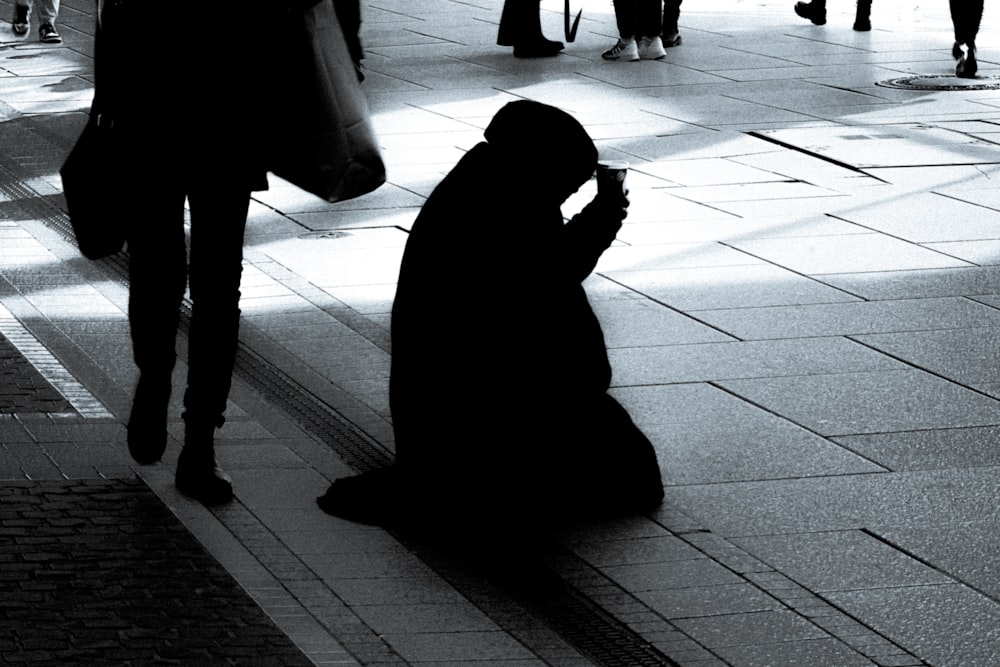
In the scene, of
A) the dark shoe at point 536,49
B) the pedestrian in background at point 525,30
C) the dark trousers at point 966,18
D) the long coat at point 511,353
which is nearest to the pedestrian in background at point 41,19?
the pedestrian in background at point 525,30

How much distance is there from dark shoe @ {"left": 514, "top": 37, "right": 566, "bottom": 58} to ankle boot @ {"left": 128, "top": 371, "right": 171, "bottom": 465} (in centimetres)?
974

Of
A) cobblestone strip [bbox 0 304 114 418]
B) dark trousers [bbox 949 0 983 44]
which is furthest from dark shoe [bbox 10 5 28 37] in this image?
cobblestone strip [bbox 0 304 114 418]

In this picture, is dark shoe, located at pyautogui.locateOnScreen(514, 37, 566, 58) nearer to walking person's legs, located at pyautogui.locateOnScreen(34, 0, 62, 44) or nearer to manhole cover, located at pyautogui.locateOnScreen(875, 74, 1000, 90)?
manhole cover, located at pyautogui.locateOnScreen(875, 74, 1000, 90)

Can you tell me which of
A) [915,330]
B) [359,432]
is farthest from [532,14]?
[359,432]

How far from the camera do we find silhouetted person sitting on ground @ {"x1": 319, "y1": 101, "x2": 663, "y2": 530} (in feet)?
15.5

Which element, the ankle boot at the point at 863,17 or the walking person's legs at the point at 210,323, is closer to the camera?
the walking person's legs at the point at 210,323

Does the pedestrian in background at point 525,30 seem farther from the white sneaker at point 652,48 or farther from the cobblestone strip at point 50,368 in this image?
the cobblestone strip at point 50,368

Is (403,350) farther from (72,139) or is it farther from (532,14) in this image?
(532,14)

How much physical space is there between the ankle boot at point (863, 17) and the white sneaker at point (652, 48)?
261 centimetres

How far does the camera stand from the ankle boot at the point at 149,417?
16.4 feet

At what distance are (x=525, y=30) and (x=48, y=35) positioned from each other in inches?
185

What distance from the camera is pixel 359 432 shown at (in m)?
5.61

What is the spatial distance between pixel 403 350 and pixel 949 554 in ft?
5.29

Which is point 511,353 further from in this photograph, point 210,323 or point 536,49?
point 536,49
